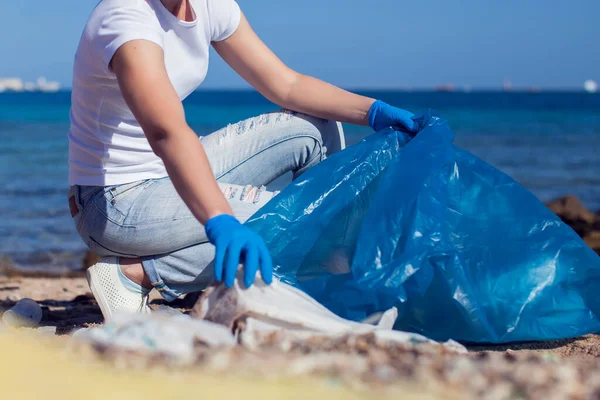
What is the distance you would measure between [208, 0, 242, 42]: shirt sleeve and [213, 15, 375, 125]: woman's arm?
5 centimetres

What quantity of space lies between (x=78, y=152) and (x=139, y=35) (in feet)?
2.00

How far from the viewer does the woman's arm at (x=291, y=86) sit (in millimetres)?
2650

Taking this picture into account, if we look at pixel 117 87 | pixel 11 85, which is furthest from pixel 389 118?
pixel 11 85

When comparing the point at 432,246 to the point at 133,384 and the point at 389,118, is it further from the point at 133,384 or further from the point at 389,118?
the point at 133,384

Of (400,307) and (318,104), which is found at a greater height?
(318,104)

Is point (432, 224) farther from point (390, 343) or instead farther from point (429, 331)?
point (390, 343)

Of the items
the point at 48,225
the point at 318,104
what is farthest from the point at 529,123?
the point at 318,104

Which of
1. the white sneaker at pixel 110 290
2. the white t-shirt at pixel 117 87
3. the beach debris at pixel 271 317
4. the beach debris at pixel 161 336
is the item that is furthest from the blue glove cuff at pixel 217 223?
the white sneaker at pixel 110 290

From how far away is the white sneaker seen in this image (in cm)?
233

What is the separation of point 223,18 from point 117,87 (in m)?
0.54

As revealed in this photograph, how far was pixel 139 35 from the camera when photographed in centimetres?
194

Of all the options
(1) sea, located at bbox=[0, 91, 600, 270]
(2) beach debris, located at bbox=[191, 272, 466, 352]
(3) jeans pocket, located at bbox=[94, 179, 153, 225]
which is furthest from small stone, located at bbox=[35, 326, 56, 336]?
(1) sea, located at bbox=[0, 91, 600, 270]

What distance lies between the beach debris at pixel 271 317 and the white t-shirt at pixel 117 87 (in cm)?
71

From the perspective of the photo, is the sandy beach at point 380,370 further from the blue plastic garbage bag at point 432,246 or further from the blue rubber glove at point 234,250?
the blue plastic garbage bag at point 432,246
